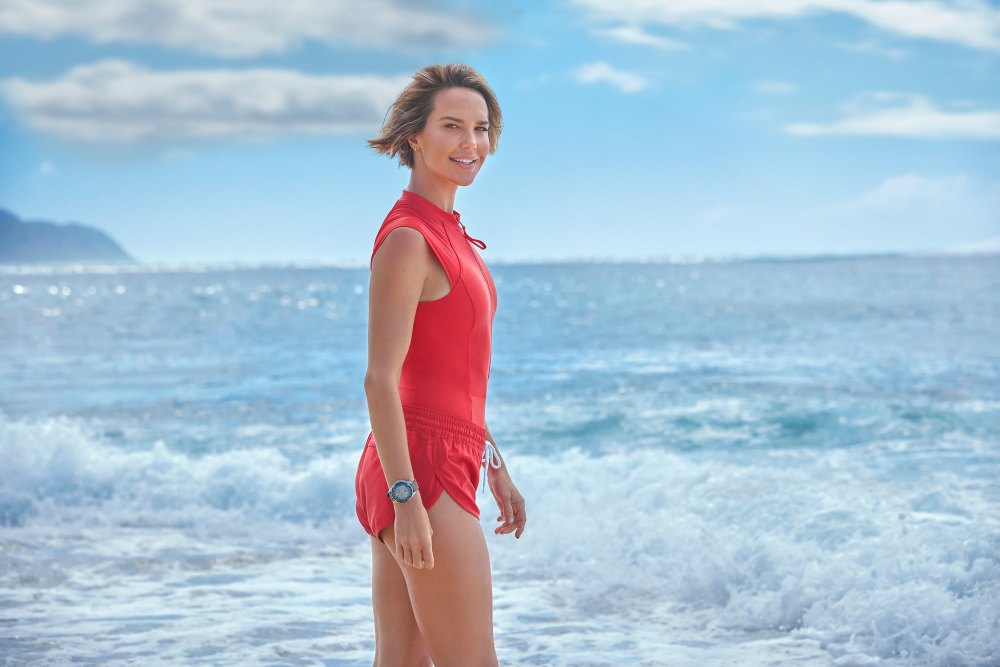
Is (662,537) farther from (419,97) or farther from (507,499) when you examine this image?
(419,97)

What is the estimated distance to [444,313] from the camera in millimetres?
2336

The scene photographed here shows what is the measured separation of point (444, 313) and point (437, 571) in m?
0.57

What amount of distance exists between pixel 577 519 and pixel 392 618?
5.06m

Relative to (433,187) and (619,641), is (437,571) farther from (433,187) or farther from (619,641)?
(619,641)

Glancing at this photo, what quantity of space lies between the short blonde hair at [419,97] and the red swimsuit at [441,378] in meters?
0.18

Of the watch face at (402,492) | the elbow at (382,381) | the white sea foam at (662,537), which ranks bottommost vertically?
the white sea foam at (662,537)

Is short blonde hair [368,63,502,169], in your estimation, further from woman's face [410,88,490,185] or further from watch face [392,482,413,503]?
watch face [392,482,413,503]

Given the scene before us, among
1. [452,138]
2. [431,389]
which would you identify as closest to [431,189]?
[452,138]

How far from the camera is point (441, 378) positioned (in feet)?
7.74

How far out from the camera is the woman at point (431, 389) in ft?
7.39

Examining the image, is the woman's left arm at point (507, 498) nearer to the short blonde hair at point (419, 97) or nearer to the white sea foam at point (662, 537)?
the short blonde hair at point (419, 97)

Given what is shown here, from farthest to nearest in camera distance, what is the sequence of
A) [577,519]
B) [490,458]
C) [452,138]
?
[577,519] → [490,458] → [452,138]

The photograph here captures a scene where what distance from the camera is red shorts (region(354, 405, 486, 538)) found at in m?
2.33

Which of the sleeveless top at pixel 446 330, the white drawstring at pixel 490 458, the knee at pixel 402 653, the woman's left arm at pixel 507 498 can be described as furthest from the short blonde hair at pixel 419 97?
the knee at pixel 402 653
